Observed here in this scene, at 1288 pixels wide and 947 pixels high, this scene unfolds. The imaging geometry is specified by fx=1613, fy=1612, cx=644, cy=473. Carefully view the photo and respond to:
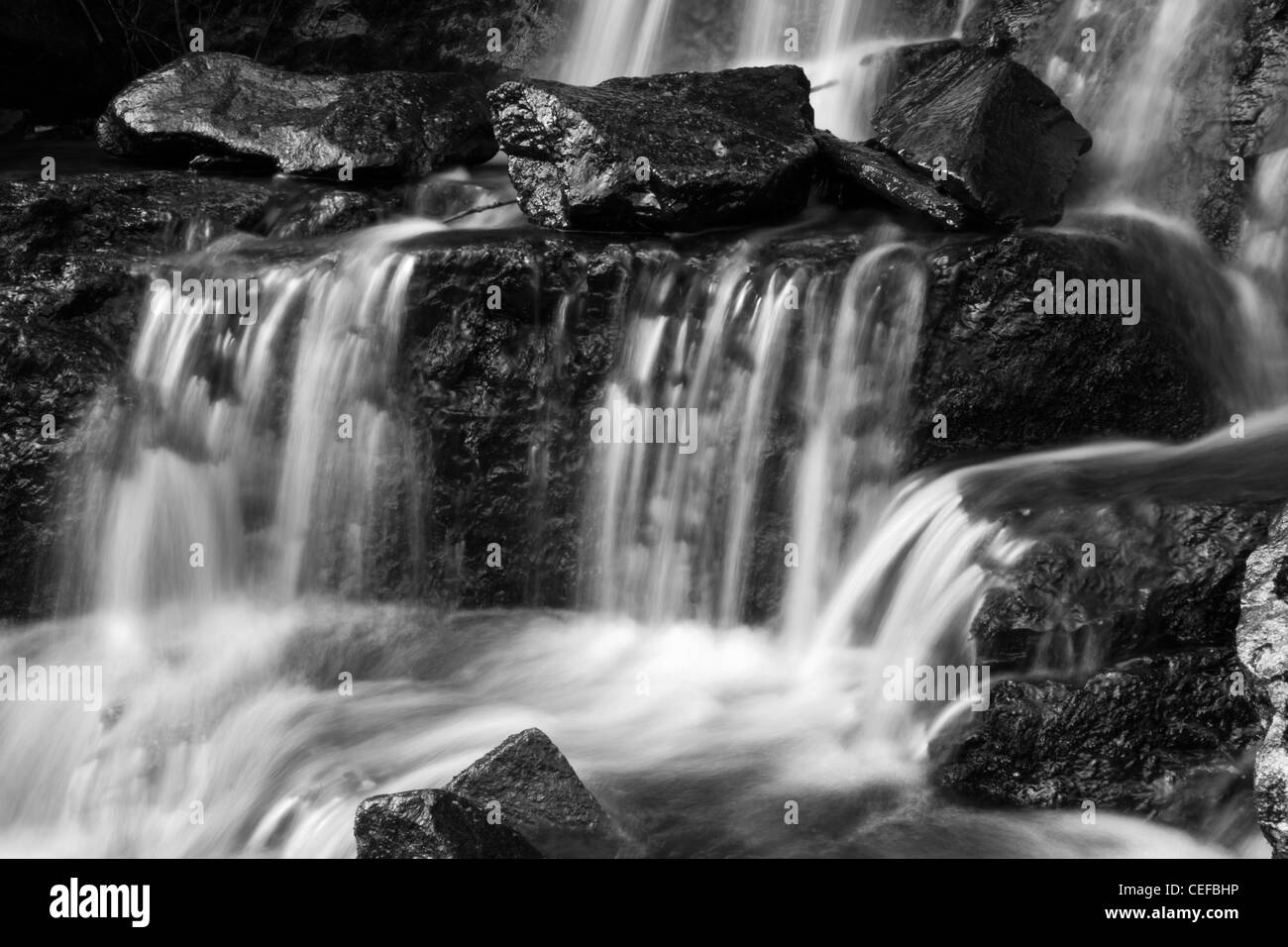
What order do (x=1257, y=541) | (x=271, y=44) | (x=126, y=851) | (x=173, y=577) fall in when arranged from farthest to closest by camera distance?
(x=271, y=44)
(x=173, y=577)
(x=126, y=851)
(x=1257, y=541)

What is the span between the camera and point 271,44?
11.9 metres

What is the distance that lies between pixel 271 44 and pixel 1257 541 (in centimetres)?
854

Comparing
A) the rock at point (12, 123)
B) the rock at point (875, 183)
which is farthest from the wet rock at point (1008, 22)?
the rock at point (12, 123)

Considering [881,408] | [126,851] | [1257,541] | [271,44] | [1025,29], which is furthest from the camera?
[271,44]

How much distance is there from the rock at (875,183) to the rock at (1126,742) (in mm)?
2710

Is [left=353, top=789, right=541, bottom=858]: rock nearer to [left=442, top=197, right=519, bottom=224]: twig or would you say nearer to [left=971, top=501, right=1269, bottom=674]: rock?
[left=971, top=501, right=1269, bottom=674]: rock

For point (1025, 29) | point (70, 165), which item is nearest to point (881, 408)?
point (1025, 29)

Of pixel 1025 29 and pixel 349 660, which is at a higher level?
pixel 1025 29

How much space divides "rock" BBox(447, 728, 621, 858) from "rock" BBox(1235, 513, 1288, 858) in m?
2.11

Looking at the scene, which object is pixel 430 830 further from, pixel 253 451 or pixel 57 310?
pixel 57 310

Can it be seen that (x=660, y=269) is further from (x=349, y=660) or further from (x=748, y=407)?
(x=349, y=660)
